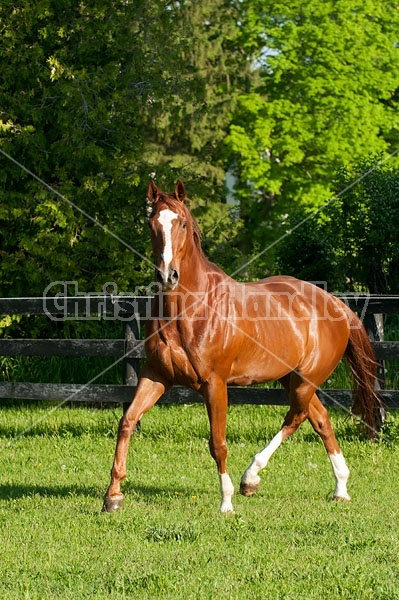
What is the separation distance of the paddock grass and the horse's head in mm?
1687

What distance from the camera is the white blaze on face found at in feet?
19.5

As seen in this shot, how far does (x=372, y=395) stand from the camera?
8055mm

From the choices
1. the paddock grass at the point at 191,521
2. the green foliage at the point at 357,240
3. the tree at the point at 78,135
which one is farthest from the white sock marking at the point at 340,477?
the green foliage at the point at 357,240

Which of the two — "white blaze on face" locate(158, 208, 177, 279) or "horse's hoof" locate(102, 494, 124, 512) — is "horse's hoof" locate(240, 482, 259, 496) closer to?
"horse's hoof" locate(102, 494, 124, 512)

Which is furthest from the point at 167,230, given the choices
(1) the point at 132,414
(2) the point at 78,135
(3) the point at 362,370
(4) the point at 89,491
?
(2) the point at 78,135

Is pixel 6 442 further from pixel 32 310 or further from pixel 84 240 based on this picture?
pixel 84 240

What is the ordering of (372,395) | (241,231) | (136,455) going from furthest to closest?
(241,231)
(136,455)
(372,395)

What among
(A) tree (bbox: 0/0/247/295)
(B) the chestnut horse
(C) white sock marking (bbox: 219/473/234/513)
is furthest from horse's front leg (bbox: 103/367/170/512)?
(A) tree (bbox: 0/0/247/295)

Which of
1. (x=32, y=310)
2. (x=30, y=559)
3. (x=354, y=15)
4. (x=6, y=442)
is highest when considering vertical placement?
(x=354, y=15)

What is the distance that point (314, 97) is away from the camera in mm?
31094

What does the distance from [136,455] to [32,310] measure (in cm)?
241

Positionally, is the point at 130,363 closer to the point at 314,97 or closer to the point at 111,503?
the point at 111,503

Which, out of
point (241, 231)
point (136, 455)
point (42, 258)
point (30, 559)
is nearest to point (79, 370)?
point (42, 258)

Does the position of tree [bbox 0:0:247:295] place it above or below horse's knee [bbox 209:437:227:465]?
above
